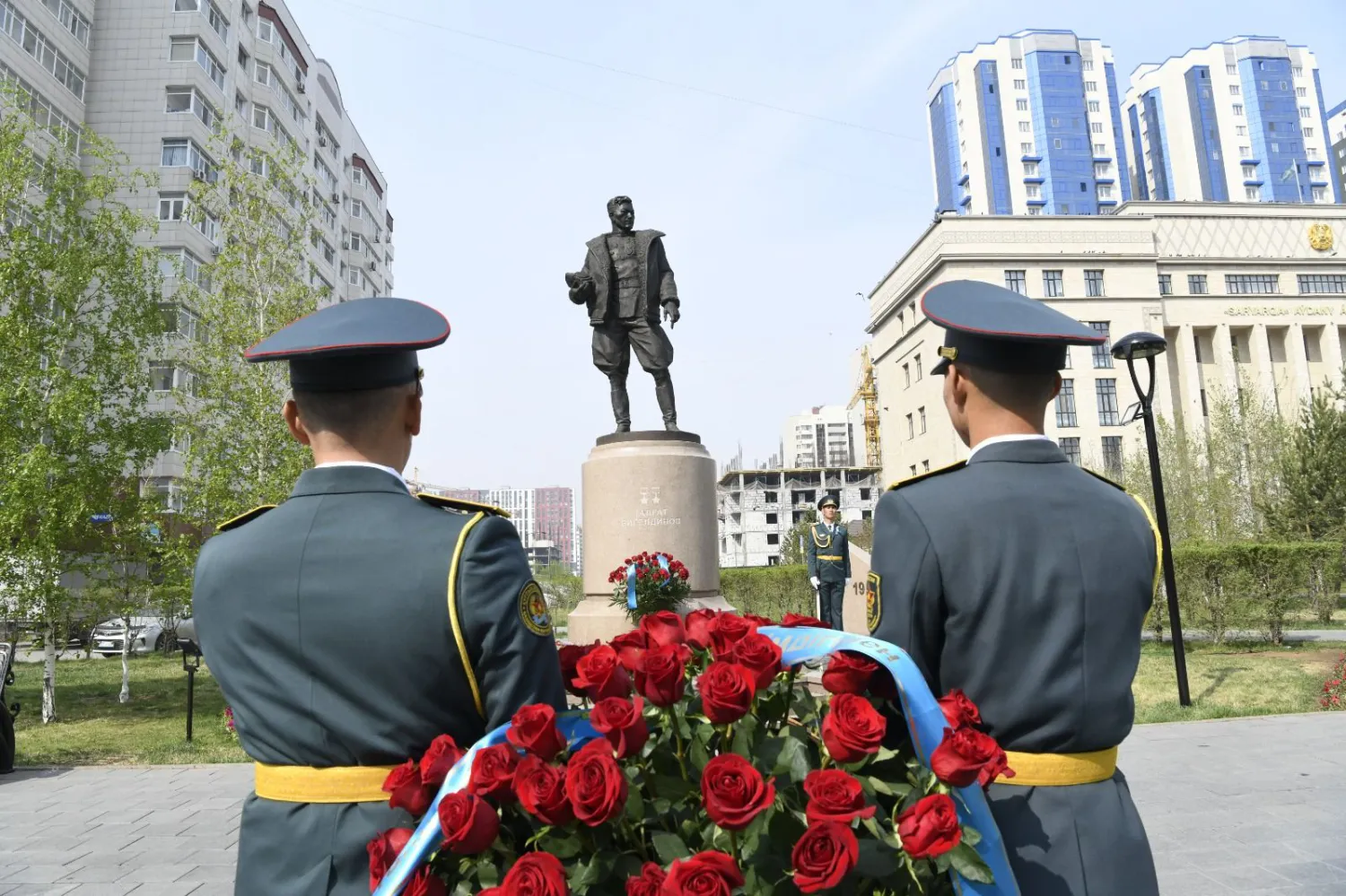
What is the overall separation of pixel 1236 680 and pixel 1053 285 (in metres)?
46.9

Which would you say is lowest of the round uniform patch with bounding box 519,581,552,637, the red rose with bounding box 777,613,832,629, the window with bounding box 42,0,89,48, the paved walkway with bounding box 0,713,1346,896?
the paved walkway with bounding box 0,713,1346,896

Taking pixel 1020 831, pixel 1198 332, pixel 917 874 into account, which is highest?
pixel 1198 332

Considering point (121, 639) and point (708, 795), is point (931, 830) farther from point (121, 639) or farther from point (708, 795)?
point (121, 639)

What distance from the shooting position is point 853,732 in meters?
1.32

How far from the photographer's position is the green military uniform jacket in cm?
171

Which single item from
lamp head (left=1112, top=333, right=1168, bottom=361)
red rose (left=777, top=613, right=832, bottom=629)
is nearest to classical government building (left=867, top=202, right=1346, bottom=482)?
lamp head (left=1112, top=333, right=1168, bottom=361)

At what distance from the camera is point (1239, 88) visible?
88.8 meters

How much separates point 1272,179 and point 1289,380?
44848 mm

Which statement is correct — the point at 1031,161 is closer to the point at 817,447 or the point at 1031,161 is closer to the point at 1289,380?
the point at 1289,380

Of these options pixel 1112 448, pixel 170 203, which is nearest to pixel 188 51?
pixel 170 203

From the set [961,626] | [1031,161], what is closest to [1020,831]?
[961,626]

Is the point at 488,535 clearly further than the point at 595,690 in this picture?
Yes

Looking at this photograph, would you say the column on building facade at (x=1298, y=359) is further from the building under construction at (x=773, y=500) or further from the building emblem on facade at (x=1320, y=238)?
the building under construction at (x=773, y=500)

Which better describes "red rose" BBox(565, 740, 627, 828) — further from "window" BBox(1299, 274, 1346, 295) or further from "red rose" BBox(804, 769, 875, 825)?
"window" BBox(1299, 274, 1346, 295)
